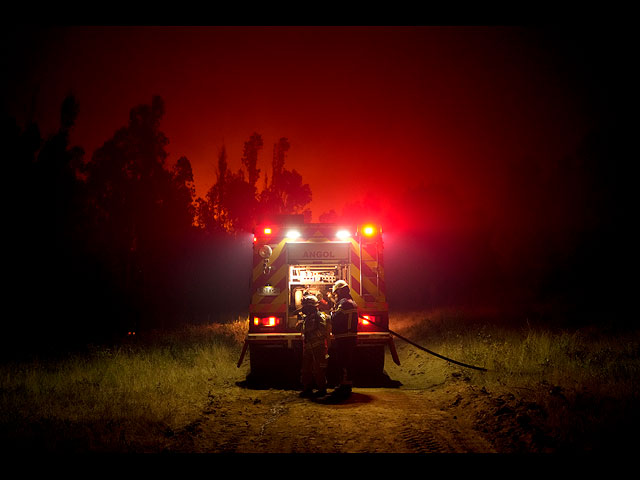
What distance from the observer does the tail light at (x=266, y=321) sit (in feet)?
30.4

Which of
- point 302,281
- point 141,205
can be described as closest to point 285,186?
point 141,205

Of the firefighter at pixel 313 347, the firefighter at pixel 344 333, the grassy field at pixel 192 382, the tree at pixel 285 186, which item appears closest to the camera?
the grassy field at pixel 192 382

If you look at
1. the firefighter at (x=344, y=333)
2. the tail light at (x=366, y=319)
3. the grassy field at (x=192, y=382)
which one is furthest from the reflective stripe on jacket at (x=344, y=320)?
the grassy field at (x=192, y=382)

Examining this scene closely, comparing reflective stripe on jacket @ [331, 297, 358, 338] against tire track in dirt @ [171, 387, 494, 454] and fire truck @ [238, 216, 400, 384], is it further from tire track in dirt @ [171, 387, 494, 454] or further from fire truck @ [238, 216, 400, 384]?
tire track in dirt @ [171, 387, 494, 454]

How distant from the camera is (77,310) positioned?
63.4ft

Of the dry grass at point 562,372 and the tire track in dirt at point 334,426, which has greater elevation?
the dry grass at point 562,372

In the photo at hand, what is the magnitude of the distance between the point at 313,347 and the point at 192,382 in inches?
86.8

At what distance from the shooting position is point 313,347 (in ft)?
27.1

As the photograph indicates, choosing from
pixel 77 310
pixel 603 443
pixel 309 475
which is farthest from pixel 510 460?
pixel 77 310

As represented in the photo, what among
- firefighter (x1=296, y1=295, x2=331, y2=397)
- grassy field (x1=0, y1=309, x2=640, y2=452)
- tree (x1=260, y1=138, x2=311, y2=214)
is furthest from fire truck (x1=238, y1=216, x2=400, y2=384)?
tree (x1=260, y1=138, x2=311, y2=214)

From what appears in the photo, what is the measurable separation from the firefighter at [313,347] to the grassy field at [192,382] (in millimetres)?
1632

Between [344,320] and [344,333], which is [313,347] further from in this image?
[344,320]

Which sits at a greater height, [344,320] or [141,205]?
[141,205]

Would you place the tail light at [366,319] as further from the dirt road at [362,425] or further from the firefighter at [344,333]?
the dirt road at [362,425]
